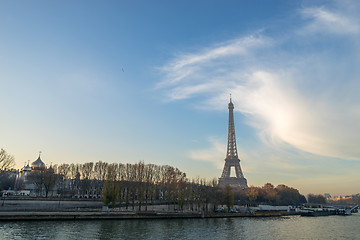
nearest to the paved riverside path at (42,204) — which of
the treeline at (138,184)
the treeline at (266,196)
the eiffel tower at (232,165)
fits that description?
the treeline at (138,184)

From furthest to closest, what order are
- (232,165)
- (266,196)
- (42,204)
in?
(232,165), (266,196), (42,204)

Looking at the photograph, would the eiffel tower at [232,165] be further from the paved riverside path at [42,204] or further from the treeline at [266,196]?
the paved riverside path at [42,204]

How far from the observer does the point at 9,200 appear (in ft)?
181

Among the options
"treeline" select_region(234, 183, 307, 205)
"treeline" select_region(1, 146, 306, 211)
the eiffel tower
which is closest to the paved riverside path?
"treeline" select_region(1, 146, 306, 211)

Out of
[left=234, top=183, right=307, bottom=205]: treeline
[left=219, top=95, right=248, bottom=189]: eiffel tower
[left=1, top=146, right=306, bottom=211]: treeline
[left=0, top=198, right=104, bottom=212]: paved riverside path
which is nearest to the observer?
[left=0, top=198, right=104, bottom=212]: paved riverside path

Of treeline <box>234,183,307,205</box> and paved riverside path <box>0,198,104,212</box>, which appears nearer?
paved riverside path <box>0,198,104,212</box>

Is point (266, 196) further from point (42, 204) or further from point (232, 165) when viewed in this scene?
point (42, 204)

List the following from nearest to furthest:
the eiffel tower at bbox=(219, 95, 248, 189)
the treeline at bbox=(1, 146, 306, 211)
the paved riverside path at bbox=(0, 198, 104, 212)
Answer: the paved riverside path at bbox=(0, 198, 104, 212)
the treeline at bbox=(1, 146, 306, 211)
the eiffel tower at bbox=(219, 95, 248, 189)

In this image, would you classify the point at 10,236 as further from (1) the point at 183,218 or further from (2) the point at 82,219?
(1) the point at 183,218

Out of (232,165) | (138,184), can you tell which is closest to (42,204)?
(138,184)

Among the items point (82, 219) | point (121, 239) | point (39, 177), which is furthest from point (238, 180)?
point (121, 239)

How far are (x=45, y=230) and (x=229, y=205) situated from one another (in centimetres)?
5399

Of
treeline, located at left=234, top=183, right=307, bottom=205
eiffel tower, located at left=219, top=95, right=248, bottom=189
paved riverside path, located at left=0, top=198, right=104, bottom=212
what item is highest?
eiffel tower, located at left=219, top=95, right=248, bottom=189

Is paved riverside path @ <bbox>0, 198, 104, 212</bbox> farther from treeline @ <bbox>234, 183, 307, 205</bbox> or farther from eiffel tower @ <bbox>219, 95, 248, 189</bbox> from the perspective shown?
eiffel tower @ <bbox>219, 95, 248, 189</bbox>
